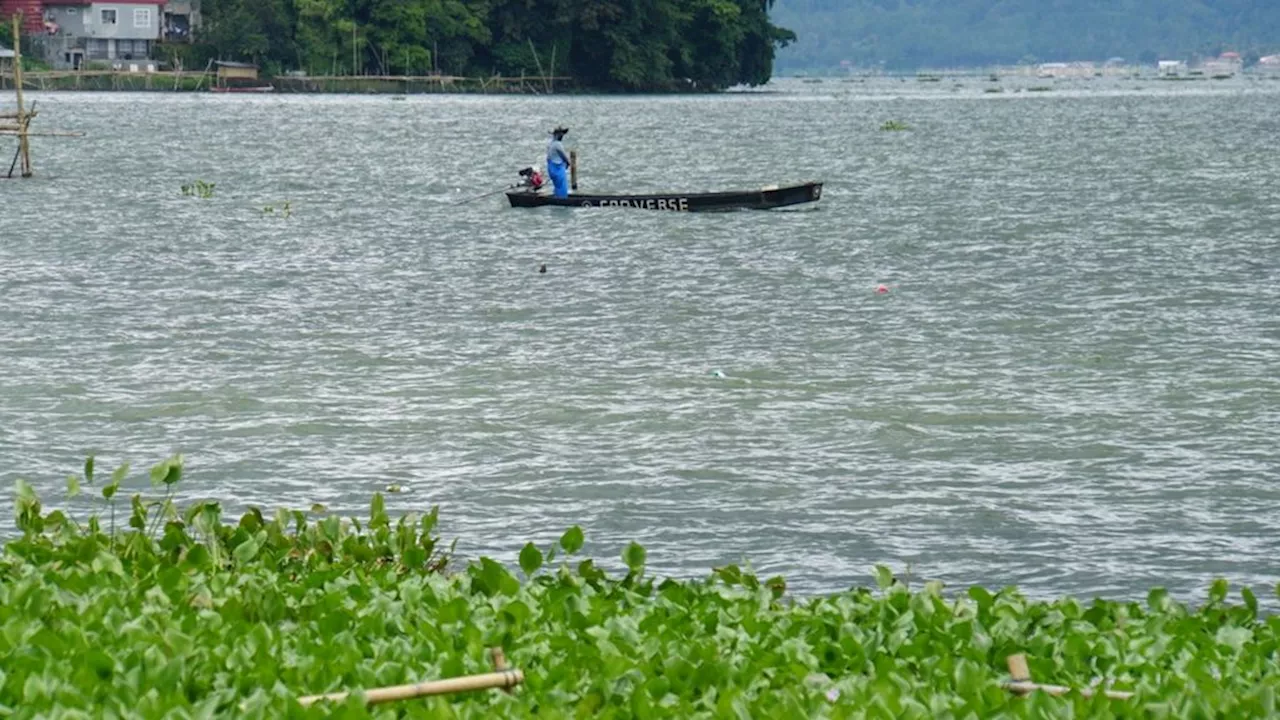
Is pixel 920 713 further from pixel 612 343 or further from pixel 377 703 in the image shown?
pixel 612 343

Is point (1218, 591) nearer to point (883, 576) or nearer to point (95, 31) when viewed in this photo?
point (883, 576)

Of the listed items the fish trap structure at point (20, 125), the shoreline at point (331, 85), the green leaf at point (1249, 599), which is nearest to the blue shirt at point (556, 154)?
the fish trap structure at point (20, 125)

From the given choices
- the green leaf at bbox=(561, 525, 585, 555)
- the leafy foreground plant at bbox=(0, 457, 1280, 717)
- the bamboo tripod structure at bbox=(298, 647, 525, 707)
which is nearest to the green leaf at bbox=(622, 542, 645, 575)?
the leafy foreground plant at bbox=(0, 457, 1280, 717)

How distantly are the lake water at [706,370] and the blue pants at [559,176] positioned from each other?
1002mm

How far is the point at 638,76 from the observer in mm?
153625

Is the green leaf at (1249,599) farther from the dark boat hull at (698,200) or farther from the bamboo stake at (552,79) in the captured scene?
the bamboo stake at (552,79)

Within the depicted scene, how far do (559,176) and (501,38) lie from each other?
118 m

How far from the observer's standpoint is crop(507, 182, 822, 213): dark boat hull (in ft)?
143

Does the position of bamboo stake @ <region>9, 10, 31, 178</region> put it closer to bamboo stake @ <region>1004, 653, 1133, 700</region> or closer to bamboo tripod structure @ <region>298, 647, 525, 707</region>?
bamboo tripod structure @ <region>298, 647, 525, 707</region>

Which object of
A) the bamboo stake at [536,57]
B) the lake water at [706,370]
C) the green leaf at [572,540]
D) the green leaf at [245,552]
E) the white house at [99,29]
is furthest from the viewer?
the white house at [99,29]

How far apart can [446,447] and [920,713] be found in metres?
10.5

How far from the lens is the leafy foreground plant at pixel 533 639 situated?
8.25 meters

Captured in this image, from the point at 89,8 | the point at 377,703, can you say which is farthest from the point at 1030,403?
the point at 89,8

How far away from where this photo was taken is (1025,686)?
8773 millimetres
